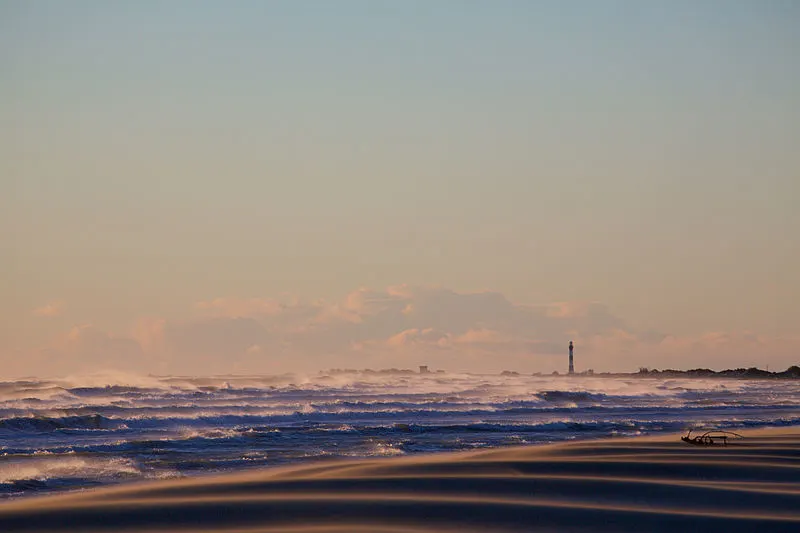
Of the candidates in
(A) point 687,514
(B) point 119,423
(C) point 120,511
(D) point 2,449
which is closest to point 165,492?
(C) point 120,511

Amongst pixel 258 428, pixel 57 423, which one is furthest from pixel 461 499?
pixel 57 423

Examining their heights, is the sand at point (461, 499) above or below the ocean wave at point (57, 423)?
below

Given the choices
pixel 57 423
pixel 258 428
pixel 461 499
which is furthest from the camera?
pixel 57 423

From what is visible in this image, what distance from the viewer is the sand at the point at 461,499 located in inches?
424

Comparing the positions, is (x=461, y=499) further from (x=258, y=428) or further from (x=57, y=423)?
(x=57, y=423)

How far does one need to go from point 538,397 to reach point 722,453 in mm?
32740

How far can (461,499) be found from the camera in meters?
12.5

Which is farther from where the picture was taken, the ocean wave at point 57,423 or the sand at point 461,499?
the ocean wave at point 57,423

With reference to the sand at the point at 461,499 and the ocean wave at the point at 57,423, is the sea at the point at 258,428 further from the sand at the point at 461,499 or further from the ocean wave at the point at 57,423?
the sand at the point at 461,499

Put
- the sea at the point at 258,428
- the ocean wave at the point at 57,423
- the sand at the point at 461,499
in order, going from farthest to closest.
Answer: the ocean wave at the point at 57,423, the sea at the point at 258,428, the sand at the point at 461,499

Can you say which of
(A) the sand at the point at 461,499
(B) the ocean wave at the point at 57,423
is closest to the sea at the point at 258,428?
(B) the ocean wave at the point at 57,423

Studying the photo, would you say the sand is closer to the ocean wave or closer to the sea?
the sea

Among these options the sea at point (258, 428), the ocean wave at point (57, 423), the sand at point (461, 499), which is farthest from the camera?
the ocean wave at point (57, 423)

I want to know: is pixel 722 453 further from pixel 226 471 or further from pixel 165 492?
pixel 165 492
